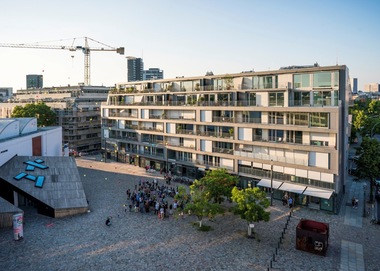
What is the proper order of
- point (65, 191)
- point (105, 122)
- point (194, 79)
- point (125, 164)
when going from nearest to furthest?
point (65, 191) → point (194, 79) → point (125, 164) → point (105, 122)

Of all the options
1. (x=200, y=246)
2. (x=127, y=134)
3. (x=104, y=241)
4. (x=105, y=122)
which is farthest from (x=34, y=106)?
(x=200, y=246)

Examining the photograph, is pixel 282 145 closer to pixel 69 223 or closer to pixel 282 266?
pixel 282 266

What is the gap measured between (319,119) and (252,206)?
17.0 metres

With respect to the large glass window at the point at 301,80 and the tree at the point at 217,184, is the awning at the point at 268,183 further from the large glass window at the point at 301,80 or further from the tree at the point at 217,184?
the large glass window at the point at 301,80

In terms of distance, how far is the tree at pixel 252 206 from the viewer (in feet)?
96.2

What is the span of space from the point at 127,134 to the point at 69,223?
122 ft

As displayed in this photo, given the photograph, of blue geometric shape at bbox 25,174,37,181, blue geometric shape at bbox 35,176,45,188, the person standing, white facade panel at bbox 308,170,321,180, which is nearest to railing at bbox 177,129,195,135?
the person standing

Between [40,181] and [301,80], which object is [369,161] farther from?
[40,181]

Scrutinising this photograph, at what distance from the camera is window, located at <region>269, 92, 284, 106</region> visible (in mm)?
43469

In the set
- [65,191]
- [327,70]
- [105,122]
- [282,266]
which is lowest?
[282,266]

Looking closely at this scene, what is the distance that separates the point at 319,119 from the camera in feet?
129

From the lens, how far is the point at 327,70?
39969mm

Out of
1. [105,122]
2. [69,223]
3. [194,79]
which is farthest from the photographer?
[105,122]

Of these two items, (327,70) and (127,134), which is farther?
(127,134)
